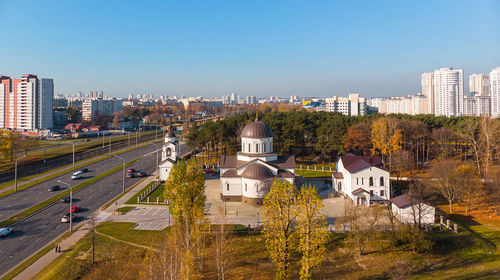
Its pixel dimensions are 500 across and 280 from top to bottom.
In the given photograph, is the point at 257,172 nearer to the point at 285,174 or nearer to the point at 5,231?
the point at 285,174

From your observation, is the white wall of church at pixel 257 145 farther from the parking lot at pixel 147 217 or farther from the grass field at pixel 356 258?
the grass field at pixel 356 258

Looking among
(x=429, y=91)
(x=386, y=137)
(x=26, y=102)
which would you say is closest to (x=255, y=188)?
(x=386, y=137)

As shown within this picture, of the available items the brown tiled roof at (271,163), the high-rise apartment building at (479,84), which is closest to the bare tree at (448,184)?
the brown tiled roof at (271,163)

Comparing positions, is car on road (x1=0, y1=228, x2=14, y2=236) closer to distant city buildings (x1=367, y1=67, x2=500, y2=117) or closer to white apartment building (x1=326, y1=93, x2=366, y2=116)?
distant city buildings (x1=367, y1=67, x2=500, y2=117)

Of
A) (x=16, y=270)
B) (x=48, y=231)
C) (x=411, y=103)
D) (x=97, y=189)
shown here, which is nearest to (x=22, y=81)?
(x=97, y=189)

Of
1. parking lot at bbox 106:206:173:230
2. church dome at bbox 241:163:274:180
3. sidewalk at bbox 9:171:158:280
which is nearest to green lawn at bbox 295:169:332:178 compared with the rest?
church dome at bbox 241:163:274:180

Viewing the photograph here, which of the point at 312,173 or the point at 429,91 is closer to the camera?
the point at 312,173
